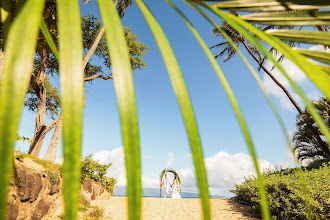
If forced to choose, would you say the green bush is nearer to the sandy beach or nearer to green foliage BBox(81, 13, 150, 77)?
the sandy beach

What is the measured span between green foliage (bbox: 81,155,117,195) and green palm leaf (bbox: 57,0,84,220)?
31.8 ft

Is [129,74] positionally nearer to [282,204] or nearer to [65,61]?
[65,61]

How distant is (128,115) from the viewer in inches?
9.2

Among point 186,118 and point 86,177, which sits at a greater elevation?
point 186,118

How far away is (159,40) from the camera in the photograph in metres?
0.34

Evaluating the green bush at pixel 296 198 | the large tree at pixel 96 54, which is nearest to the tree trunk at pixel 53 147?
the large tree at pixel 96 54

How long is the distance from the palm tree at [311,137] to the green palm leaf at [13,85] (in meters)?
16.4

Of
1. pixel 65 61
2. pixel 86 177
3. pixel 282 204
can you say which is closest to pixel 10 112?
pixel 65 61

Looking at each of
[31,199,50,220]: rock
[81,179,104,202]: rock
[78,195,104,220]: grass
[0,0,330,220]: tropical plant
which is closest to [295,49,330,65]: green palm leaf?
[0,0,330,220]: tropical plant

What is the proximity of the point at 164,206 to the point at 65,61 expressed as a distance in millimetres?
9955

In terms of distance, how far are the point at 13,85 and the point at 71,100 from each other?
0.19 feet

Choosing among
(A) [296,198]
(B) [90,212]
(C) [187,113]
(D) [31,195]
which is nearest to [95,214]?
(B) [90,212]

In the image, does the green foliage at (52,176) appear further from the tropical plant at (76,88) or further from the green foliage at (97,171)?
the tropical plant at (76,88)

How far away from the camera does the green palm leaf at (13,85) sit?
0.18 m
